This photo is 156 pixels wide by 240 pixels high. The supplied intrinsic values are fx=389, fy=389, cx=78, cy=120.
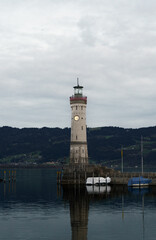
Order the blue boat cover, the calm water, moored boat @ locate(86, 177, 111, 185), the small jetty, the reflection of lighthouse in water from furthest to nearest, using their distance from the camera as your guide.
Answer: the small jetty < moored boat @ locate(86, 177, 111, 185) < the blue boat cover < the reflection of lighthouse in water < the calm water

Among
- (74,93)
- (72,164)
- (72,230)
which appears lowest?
(72,230)

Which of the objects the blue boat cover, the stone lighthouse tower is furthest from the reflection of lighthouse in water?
the stone lighthouse tower

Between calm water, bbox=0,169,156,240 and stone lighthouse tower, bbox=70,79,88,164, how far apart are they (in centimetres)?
3465

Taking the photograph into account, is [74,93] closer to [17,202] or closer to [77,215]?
[17,202]

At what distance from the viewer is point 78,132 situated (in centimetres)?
12744

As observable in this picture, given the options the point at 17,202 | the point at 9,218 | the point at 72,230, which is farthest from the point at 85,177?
the point at 72,230

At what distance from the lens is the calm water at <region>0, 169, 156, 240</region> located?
170 feet

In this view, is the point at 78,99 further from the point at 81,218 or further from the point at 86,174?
the point at 81,218

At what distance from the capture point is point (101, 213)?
224 ft

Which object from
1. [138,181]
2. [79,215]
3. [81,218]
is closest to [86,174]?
[138,181]

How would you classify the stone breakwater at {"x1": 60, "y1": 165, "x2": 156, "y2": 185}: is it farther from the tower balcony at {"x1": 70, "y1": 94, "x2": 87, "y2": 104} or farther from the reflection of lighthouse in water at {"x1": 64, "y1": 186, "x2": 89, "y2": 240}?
the reflection of lighthouse in water at {"x1": 64, "y1": 186, "x2": 89, "y2": 240}

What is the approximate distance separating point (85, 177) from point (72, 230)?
6985 cm

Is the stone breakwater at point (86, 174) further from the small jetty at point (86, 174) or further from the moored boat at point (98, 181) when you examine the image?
the moored boat at point (98, 181)

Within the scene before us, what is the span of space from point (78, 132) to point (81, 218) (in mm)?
65084
